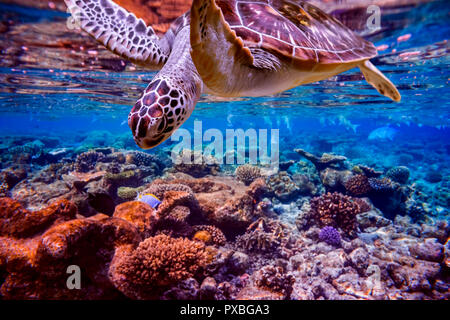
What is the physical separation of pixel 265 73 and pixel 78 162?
10714 millimetres

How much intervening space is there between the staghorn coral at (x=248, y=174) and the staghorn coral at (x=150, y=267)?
5.35 m

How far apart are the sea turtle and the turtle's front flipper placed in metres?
0.02

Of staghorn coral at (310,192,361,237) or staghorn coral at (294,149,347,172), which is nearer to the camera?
staghorn coral at (310,192,361,237)

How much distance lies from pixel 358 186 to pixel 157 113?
26.6 ft

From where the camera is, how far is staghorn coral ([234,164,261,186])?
8.21m

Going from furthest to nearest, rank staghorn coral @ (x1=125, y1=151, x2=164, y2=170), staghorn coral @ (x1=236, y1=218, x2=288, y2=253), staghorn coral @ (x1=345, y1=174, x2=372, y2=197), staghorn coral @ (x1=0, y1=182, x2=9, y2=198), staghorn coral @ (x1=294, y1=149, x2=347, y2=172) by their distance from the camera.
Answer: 1. staghorn coral @ (x1=125, y1=151, x2=164, y2=170)
2. staghorn coral @ (x1=294, y1=149, x2=347, y2=172)
3. staghorn coral @ (x1=345, y1=174, x2=372, y2=197)
4. staghorn coral @ (x1=0, y1=182, x2=9, y2=198)
5. staghorn coral @ (x1=236, y1=218, x2=288, y2=253)

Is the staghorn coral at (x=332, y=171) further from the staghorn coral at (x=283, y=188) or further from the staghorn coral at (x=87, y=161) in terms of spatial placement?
the staghorn coral at (x=87, y=161)

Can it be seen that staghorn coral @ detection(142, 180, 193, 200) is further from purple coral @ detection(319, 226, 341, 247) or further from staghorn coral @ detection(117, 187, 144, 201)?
purple coral @ detection(319, 226, 341, 247)

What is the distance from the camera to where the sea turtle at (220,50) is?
1.86m

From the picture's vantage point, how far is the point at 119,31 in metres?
3.64

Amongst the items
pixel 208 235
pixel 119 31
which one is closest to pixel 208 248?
pixel 208 235

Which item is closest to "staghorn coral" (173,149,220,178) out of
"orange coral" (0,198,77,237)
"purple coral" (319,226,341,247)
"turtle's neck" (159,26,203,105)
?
"purple coral" (319,226,341,247)
